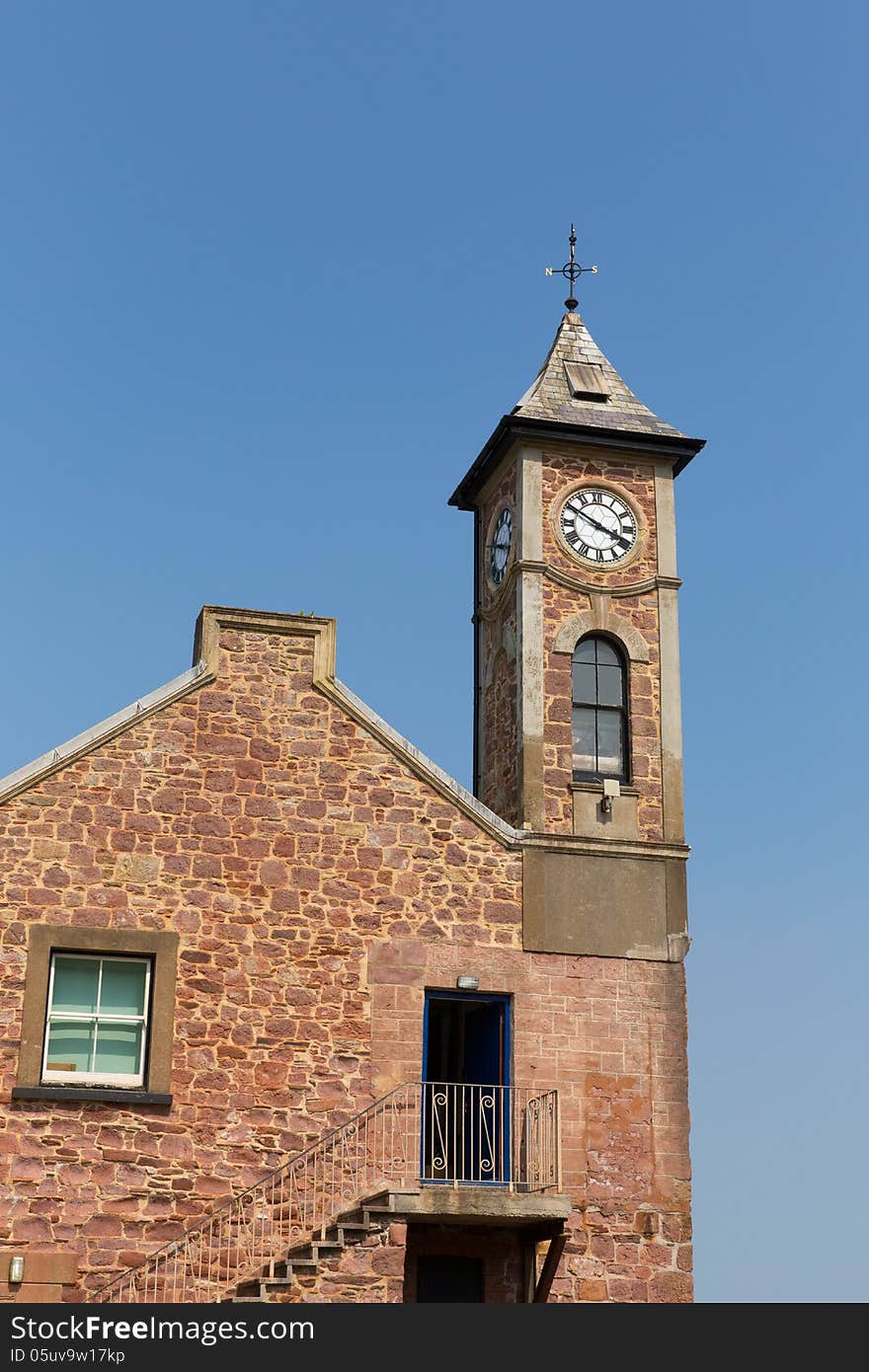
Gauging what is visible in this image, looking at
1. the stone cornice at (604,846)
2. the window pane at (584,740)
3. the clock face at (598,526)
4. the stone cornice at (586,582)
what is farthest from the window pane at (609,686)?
the stone cornice at (604,846)

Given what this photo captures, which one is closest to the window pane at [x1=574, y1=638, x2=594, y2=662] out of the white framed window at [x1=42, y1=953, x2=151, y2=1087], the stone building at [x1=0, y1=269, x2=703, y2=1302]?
the stone building at [x1=0, y1=269, x2=703, y2=1302]

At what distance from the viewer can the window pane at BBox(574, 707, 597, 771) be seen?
21328 mm

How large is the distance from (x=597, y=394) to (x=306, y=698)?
590 centimetres

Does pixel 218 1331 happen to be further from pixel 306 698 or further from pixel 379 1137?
pixel 306 698

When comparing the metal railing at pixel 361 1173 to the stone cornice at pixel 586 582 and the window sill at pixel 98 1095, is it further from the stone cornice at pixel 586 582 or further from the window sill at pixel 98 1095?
the stone cornice at pixel 586 582

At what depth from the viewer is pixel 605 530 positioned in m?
22.3

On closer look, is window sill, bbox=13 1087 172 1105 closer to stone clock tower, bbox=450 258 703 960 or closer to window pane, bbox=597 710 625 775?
stone clock tower, bbox=450 258 703 960

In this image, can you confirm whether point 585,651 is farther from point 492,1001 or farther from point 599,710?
point 492,1001

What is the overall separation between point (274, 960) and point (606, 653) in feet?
18.5

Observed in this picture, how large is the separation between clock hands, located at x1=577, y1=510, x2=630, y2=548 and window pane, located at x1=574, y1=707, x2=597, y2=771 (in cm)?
223

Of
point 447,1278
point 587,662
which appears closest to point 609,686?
point 587,662

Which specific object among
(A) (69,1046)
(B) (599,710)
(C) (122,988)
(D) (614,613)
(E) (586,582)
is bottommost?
(A) (69,1046)

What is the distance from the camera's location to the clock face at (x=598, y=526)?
22.1 metres

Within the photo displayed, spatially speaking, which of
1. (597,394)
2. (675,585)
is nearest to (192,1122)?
(675,585)
